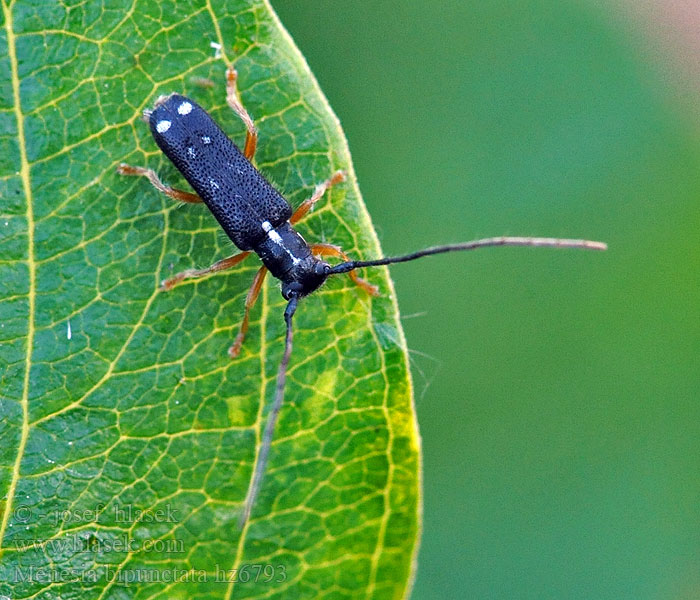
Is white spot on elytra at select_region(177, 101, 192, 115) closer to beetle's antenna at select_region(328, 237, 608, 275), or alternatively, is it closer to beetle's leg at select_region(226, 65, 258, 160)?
beetle's leg at select_region(226, 65, 258, 160)

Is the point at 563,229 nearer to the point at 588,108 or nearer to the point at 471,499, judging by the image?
the point at 588,108

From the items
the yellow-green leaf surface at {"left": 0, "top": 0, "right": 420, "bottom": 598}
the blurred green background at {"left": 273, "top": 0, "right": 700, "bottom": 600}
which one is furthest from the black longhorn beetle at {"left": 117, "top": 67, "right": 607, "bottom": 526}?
the blurred green background at {"left": 273, "top": 0, "right": 700, "bottom": 600}

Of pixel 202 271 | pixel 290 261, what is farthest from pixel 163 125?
pixel 290 261

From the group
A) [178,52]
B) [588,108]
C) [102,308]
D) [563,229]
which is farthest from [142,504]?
[588,108]

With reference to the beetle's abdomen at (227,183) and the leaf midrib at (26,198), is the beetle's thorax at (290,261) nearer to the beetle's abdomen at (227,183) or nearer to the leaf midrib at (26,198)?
the beetle's abdomen at (227,183)

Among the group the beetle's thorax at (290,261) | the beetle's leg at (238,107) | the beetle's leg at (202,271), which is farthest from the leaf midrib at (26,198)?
the beetle's thorax at (290,261)

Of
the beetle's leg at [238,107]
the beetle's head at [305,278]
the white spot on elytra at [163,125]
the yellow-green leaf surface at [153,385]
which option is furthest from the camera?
the beetle's head at [305,278]
